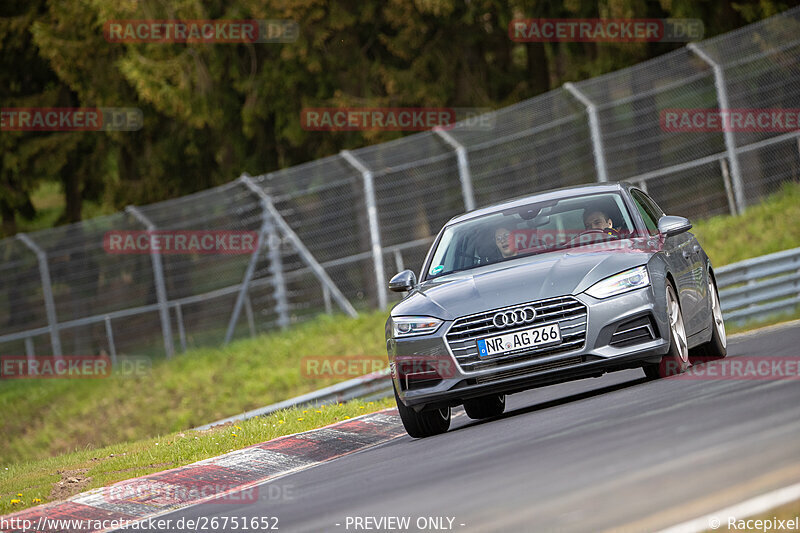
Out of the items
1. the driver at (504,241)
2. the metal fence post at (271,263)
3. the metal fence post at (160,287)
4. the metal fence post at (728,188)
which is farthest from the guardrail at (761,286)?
the metal fence post at (160,287)

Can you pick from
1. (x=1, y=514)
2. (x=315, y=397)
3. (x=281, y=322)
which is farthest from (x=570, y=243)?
(x=281, y=322)

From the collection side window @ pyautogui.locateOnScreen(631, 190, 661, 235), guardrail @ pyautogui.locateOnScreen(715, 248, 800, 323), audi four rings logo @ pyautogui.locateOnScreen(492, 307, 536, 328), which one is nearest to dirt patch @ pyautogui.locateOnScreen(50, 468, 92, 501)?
audi four rings logo @ pyautogui.locateOnScreen(492, 307, 536, 328)

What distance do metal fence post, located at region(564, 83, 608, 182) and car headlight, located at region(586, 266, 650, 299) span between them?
11.5 m

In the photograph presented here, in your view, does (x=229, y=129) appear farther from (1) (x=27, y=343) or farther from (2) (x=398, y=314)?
(2) (x=398, y=314)

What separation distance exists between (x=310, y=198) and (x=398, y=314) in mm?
12638

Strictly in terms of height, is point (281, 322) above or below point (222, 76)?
below

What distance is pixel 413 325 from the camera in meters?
9.69

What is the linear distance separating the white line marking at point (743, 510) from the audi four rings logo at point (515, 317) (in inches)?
Answer: 151

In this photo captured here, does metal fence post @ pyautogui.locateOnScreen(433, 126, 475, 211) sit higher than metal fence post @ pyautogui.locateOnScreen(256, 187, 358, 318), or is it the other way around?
metal fence post @ pyautogui.locateOnScreen(433, 126, 475, 211)

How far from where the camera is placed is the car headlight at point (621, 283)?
9.27 metres

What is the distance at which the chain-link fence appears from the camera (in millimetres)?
20750

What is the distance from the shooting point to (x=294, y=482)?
9.02 metres

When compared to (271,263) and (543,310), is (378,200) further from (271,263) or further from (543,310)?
(543,310)

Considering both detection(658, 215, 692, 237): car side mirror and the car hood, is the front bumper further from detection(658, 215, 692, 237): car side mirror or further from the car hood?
detection(658, 215, 692, 237): car side mirror
